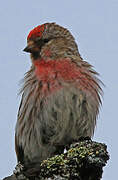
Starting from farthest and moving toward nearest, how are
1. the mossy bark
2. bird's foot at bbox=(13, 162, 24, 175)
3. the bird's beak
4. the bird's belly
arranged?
the bird's beak, the bird's belly, bird's foot at bbox=(13, 162, 24, 175), the mossy bark

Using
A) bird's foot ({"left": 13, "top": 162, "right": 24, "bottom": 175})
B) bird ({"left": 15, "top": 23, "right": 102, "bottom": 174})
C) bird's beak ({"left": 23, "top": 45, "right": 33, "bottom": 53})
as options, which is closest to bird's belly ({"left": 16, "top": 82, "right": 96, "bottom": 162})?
bird ({"left": 15, "top": 23, "right": 102, "bottom": 174})

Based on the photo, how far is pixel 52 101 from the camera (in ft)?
18.2

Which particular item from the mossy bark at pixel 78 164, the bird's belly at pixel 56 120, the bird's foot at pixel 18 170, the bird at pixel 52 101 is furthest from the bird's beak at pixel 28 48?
the mossy bark at pixel 78 164

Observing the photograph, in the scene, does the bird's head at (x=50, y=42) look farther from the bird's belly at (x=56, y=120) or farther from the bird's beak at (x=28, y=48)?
the bird's belly at (x=56, y=120)

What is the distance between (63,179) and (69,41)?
3.63 m

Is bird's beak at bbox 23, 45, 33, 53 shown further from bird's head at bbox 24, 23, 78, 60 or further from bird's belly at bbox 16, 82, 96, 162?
bird's belly at bbox 16, 82, 96, 162

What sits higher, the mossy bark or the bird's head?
the bird's head

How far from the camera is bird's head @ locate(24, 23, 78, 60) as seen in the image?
611 cm

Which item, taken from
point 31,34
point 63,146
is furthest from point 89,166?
point 31,34

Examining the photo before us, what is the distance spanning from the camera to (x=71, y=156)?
12.5 ft

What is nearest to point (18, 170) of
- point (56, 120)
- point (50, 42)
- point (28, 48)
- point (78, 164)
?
point (78, 164)

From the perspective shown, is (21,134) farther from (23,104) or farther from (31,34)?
(31,34)

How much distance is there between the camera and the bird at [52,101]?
5.59 metres

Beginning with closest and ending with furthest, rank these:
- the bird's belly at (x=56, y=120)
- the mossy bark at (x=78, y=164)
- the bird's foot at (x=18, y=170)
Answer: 1. the mossy bark at (x=78, y=164)
2. the bird's foot at (x=18, y=170)
3. the bird's belly at (x=56, y=120)
